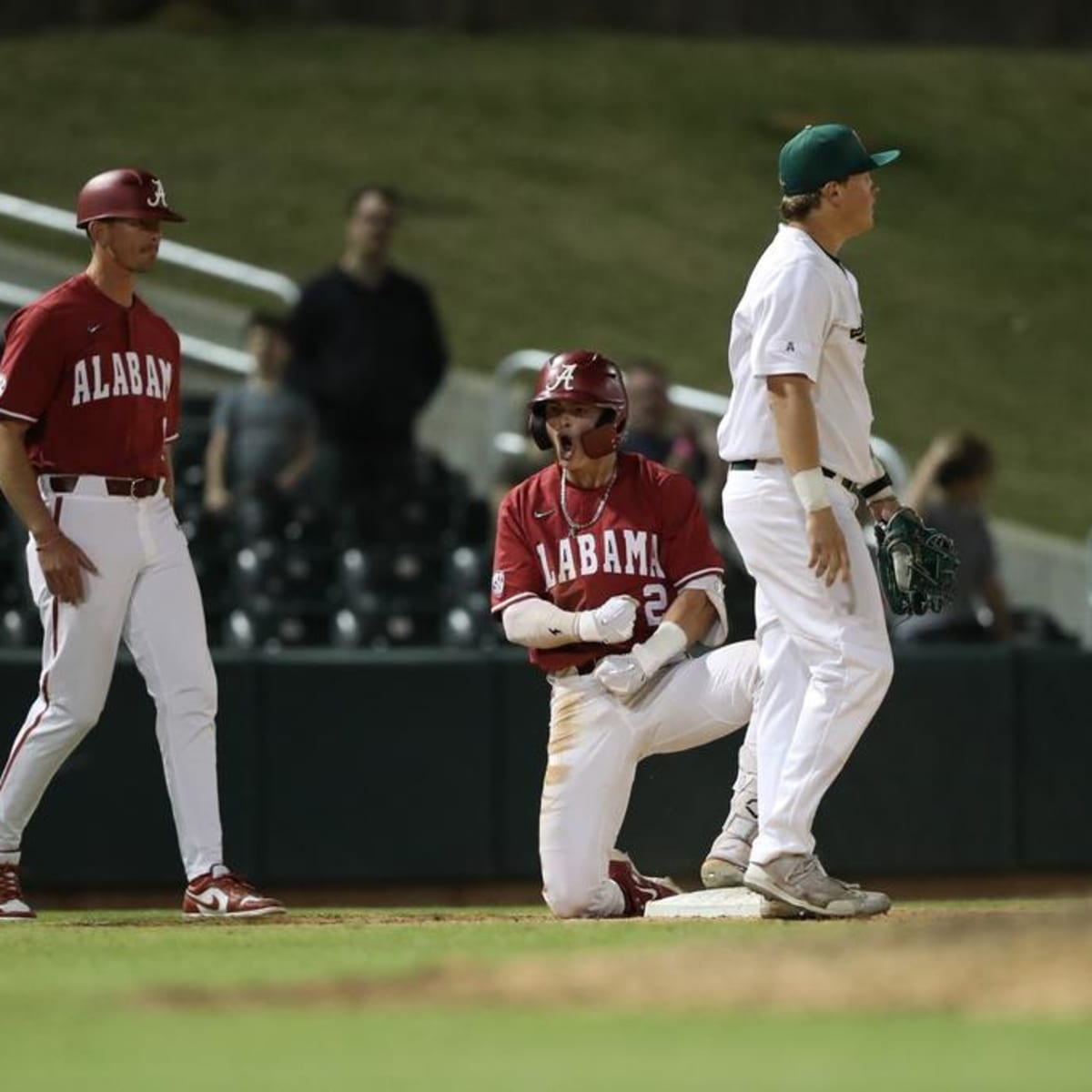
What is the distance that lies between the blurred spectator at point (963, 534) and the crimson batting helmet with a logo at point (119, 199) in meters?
5.15

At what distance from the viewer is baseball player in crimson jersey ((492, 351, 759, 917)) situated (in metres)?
7.60

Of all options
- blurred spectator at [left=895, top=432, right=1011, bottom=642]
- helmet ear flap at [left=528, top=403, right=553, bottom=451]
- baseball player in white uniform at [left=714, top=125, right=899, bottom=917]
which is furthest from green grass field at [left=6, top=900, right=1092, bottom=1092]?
blurred spectator at [left=895, top=432, right=1011, bottom=642]

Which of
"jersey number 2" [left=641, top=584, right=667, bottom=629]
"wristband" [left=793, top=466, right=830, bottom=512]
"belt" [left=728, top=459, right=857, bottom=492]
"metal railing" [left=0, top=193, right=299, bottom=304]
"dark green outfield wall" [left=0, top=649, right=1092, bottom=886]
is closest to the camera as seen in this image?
"wristband" [left=793, top=466, right=830, bottom=512]

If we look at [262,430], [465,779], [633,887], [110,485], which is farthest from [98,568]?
[262,430]

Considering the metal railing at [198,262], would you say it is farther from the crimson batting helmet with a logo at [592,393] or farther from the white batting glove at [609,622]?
the white batting glove at [609,622]

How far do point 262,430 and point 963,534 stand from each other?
3216 millimetres

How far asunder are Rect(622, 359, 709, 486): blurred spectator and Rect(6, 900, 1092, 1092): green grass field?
5277 millimetres

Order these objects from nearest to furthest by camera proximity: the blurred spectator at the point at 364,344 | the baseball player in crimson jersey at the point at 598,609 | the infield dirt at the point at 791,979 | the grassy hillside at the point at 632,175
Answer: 1. the infield dirt at the point at 791,979
2. the baseball player in crimson jersey at the point at 598,609
3. the blurred spectator at the point at 364,344
4. the grassy hillside at the point at 632,175

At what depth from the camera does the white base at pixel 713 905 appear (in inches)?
286

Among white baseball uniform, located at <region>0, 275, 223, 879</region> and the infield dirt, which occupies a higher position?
white baseball uniform, located at <region>0, 275, 223, 879</region>

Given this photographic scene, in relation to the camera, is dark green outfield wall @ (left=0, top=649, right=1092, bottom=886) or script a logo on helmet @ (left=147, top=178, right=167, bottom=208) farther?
dark green outfield wall @ (left=0, top=649, right=1092, bottom=886)

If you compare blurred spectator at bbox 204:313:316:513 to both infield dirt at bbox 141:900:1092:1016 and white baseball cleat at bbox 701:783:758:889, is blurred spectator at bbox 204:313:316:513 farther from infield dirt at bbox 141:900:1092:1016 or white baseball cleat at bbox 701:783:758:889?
infield dirt at bbox 141:900:1092:1016

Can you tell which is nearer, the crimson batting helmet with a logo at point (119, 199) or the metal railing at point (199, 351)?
the crimson batting helmet with a logo at point (119, 199)

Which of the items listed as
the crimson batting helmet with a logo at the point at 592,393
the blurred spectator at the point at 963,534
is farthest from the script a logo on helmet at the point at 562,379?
the blurred spectator at the point at 963,534
